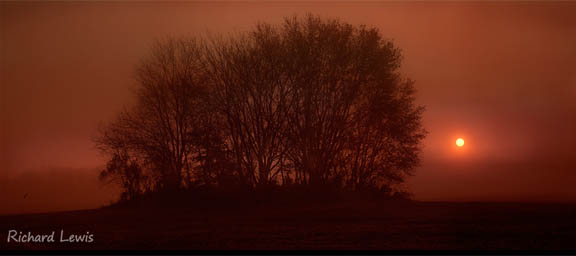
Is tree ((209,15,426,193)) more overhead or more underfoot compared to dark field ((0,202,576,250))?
more overhead

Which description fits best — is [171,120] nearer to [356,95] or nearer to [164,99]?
[164,99]

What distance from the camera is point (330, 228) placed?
17.1 m

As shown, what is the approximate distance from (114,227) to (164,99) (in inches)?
502

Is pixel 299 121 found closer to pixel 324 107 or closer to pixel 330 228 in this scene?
pixel 324 107

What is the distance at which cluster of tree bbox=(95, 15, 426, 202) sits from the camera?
28.8 meters

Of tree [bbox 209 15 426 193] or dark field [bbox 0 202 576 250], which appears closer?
dark field [bbox 0 202 576 250]

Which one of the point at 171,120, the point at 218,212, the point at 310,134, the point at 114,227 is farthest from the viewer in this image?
the point at 171,120

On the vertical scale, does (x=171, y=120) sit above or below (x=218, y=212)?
above

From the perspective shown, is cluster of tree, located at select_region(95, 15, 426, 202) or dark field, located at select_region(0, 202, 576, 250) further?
cluster of tree, located at select_region(95, 15, 426, 202)

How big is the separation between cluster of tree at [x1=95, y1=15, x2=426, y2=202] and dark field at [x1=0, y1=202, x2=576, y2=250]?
5001mm

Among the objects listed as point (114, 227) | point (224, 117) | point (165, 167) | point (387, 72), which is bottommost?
point (114, 227)

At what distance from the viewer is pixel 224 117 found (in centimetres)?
2981

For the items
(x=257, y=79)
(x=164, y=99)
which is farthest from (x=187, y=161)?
(x=257, y=79)

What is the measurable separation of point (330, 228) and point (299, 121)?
1255 centimetres
